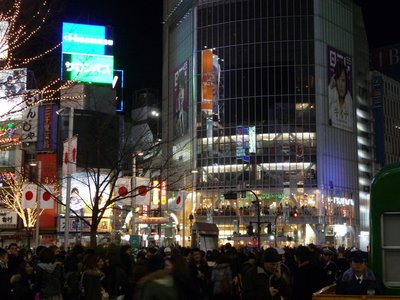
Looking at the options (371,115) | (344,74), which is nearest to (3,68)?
(344,74)

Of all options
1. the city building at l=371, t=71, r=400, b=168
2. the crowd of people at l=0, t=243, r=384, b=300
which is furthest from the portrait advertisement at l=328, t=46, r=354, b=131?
the crowd of people at l=0, t=243, r=384, b=300

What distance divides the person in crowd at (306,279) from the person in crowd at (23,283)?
4685 mm

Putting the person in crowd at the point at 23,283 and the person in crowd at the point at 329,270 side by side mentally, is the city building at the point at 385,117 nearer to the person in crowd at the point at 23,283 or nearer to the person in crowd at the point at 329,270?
the person in crowd at the point at 329,270

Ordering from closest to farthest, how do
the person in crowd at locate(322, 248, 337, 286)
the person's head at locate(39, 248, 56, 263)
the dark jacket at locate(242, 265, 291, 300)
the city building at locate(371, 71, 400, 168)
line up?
the dark jacket at locate(242, 265, 291, 300) < the person in crowd at locate(322, 248, 337, 286) < the person's head at locate(39, 248, 56, 263) < the city building at locate(371, 71, 400, 168)

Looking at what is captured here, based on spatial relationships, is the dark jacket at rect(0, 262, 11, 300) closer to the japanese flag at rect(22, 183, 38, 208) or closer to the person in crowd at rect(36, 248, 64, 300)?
the person in crowd at rect(36, 248, 64, 300)

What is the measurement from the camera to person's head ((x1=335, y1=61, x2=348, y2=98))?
8231 centimetres

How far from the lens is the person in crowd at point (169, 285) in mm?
5234

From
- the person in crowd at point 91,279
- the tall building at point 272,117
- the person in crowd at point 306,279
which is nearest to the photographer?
the person in crowd at point 306,279

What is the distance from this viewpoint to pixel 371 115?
94438 millimetres

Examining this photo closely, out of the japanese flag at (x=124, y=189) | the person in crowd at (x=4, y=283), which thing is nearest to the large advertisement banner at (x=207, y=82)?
the japanese flag at (x=124, y=189)

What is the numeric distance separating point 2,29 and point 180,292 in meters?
9.71

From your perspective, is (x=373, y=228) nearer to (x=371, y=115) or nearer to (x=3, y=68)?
(x=3, y=68)

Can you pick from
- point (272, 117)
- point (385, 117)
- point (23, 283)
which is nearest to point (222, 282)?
point (23, 283)

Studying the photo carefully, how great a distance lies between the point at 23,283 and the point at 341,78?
76.6 metres
